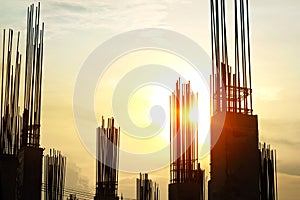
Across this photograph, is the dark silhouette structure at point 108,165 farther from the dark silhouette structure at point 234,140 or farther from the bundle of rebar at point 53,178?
the dark silhouette structure at point 234,140

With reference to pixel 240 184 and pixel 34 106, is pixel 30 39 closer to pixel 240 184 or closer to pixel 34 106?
pixel 34 106

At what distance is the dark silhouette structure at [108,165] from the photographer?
67.9ft

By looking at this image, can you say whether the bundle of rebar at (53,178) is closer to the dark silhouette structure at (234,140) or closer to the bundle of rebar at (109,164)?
the bundle of rebar at (109,164)

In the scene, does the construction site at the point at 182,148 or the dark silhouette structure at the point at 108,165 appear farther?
the dark silhouette structure at the point at 108,165

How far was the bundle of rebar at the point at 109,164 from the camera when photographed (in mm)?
20688

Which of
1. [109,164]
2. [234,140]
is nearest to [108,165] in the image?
[109,164]

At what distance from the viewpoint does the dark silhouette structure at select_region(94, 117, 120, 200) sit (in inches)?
814

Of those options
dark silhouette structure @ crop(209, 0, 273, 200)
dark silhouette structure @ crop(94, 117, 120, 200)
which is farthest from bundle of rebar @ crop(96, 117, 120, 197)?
dark silhouette structure @ crop(209, 0, 273, 200)

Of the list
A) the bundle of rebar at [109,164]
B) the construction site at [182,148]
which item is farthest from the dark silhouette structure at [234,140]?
the bundle of rebar at [109,164]

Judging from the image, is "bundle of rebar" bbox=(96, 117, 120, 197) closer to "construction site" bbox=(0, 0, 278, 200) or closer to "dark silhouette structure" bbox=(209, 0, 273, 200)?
"construction site" bbox=(0, 0, 278, 200)

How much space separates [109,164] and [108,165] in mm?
52

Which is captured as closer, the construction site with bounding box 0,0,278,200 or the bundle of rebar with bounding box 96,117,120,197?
the construction site with bounding box 0,0,278,200

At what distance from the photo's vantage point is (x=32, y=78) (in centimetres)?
1459

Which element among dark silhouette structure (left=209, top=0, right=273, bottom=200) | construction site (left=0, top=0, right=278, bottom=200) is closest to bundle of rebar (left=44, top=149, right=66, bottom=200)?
construction site (left=0, top=0, right=278, bottom=200)
